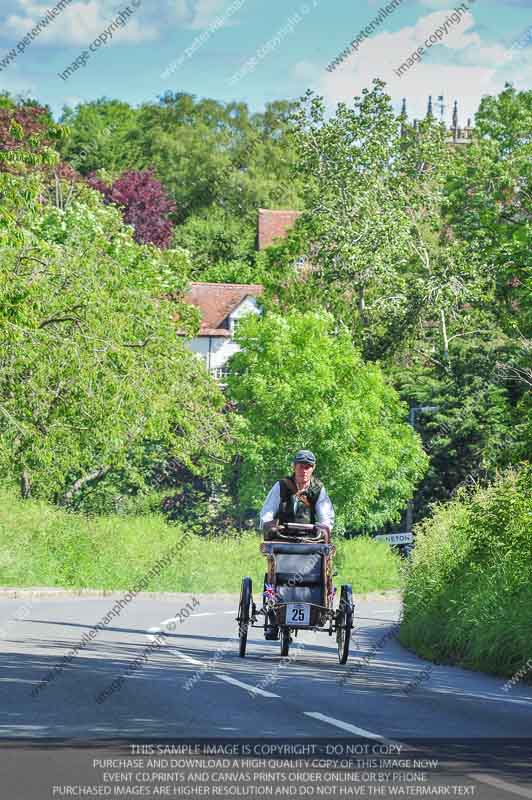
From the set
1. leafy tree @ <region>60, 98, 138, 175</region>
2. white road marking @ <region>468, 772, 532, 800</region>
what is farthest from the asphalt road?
leafy tree @ <region>60, 98, 138, 175</region>

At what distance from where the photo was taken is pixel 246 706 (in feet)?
42.0

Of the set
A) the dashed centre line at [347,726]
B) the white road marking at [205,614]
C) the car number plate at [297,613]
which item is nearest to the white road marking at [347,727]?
the dashed centre line at [347,726]

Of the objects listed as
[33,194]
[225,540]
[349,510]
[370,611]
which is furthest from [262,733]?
[349,510]

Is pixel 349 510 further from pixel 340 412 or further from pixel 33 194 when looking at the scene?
pixel 33 194

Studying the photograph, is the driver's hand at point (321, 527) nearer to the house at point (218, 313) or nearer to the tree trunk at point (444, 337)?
the tree trunk at point (444, 337)

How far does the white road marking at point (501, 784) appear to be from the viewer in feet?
28.1

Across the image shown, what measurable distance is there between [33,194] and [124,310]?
14.2 metres

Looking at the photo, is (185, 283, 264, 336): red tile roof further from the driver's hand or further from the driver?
the driver's hand

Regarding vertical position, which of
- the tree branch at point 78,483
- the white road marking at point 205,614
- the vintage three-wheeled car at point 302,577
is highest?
the tree branch at point 78,483

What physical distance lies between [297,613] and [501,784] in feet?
25.0

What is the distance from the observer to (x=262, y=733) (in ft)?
35.6

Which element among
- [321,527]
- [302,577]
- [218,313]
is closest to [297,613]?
[302,577]

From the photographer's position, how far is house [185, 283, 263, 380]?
87000 mm

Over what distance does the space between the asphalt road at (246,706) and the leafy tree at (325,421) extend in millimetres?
40448
